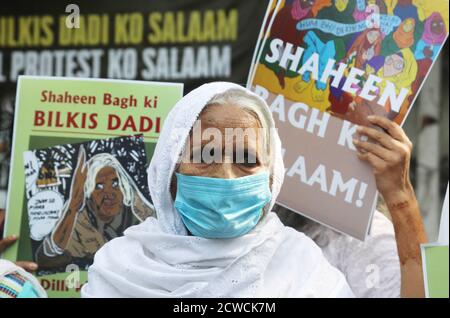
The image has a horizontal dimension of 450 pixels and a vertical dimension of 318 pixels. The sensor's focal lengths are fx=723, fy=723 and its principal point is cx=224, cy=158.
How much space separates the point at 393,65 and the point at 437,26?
219 mm

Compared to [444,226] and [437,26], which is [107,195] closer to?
[444,226]

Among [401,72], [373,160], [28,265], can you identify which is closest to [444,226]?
[373,160]

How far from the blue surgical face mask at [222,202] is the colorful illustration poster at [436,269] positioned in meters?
0.82

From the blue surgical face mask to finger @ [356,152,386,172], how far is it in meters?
0.64

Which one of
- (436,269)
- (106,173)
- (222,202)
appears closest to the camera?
(222,202)

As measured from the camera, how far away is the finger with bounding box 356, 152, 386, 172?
2.77m

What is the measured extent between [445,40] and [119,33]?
4.24 ft

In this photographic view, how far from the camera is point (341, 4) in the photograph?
2809 mm

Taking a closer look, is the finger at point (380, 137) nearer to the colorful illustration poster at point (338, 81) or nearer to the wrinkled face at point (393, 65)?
the colorful illustration poster at point (338, 81)

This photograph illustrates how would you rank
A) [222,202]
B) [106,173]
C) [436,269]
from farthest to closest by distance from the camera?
[106,173], [436,269], [222,202]

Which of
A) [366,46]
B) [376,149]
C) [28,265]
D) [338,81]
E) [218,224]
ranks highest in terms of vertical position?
[366,46]

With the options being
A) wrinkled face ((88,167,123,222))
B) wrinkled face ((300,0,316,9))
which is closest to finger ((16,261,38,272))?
wrinkled face ((88,167,123,222))
